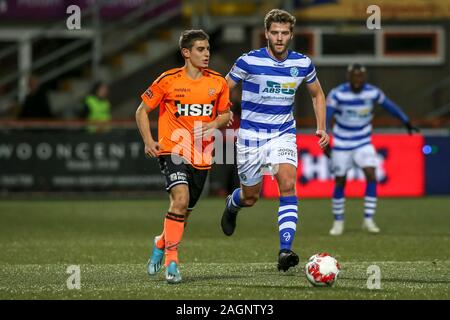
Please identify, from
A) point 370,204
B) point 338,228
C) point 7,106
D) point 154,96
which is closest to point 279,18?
point 154,96

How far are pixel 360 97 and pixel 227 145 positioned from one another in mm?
5624

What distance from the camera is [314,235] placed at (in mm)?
14477

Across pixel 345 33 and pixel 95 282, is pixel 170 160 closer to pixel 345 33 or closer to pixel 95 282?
pixel 95 282

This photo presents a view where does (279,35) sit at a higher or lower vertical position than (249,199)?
higher

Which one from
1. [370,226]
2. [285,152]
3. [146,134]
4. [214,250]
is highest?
[146,134]

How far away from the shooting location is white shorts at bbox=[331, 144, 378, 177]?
15.2 meters

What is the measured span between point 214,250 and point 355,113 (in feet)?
11.7

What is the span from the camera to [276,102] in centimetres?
1029

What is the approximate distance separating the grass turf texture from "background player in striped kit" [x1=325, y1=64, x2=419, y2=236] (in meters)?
0.54

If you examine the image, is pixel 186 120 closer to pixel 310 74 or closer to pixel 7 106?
pixel 310 74

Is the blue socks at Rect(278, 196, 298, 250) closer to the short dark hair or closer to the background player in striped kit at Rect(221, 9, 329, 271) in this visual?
the background player in striped kit at Rect(221, 9, 329, 271)

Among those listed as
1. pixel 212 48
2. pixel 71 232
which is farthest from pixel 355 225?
pixel 212 48

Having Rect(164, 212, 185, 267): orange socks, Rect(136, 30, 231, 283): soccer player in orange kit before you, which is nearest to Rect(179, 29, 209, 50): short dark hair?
Rect(136, 30, 231, 283): soccer player in orange kit

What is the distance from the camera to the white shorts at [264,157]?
1026 centimetres
